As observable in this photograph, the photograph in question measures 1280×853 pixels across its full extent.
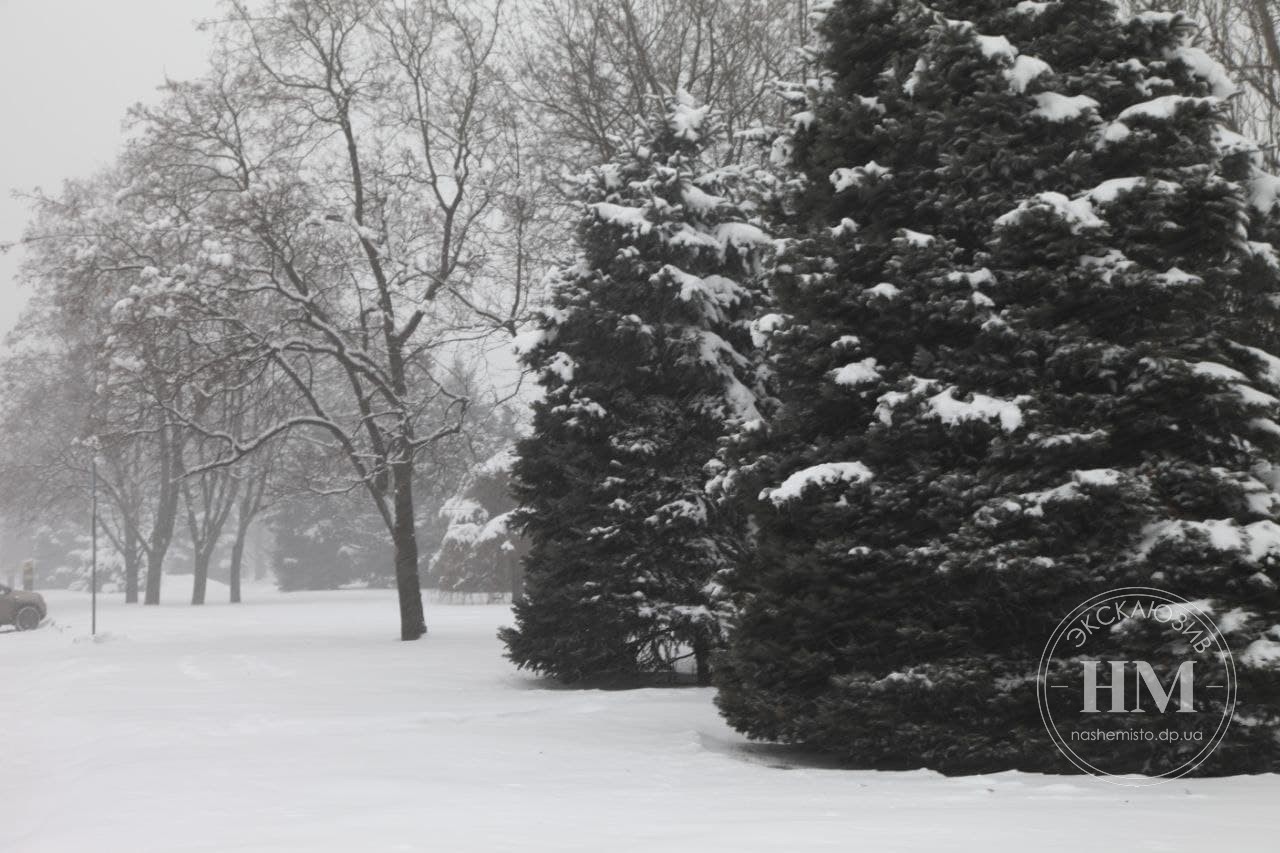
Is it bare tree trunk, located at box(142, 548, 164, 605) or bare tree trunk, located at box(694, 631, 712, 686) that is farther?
bare tree trunk, located at box(142, 548, 164, 605)

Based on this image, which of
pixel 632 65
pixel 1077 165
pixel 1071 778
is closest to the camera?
pixel 1071 778

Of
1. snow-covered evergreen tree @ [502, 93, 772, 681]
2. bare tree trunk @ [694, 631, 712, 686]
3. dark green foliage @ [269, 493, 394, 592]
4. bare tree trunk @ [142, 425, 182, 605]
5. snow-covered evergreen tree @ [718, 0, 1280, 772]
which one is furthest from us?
dark green foliage @ [269, 493, 394, 592]

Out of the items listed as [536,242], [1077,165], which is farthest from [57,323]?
[1077,165]

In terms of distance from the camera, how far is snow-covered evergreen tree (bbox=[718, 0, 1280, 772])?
8547 mm

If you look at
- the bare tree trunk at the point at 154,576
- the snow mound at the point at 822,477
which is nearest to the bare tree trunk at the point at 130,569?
the bare tree trunk at the point at 154,576

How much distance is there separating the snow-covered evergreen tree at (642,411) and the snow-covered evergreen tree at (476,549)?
2618 cm

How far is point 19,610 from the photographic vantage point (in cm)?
3103

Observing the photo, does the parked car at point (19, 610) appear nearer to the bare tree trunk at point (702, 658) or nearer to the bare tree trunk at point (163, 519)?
the bare tree trunk at point (163, 519)

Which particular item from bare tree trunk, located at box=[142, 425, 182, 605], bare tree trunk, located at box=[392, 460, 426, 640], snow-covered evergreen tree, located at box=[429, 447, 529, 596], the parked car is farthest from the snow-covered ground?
bare tree trunk, located at box=[142, 425, 182, 605]

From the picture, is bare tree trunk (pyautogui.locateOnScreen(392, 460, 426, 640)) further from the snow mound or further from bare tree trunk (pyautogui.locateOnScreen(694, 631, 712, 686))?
the snow mound

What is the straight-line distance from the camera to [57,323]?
40.2 metres

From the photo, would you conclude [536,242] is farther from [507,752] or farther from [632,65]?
[507,752]

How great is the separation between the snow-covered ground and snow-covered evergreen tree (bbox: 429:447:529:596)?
1073 inches

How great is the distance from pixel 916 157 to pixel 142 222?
1780cm
